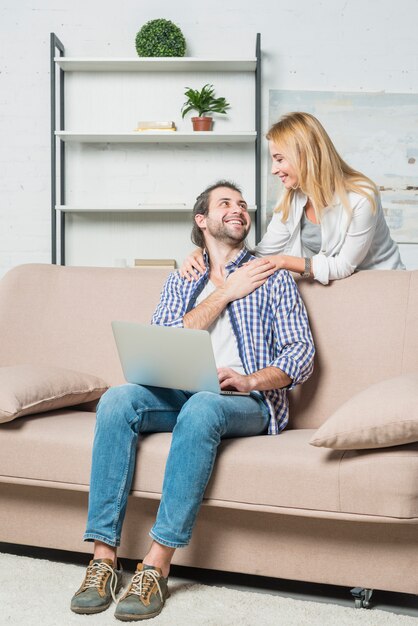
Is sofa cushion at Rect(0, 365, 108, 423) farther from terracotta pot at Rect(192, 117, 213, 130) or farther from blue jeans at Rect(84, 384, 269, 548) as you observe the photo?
terracotta pot at Rect(192, 117, 213, 130)

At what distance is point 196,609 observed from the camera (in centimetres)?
184

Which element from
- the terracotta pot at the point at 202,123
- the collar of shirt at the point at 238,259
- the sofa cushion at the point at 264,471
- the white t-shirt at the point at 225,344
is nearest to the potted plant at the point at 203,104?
the terracotta pot at the point at 202,123

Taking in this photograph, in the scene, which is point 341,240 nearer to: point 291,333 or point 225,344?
point 291,333

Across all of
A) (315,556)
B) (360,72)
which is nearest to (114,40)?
(360,72)

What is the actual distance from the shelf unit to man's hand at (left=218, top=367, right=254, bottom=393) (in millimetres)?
2241

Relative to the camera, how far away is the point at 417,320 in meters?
2.37

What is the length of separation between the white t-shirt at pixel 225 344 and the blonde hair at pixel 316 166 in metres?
0.50

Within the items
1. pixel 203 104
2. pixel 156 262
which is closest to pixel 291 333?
pixel 156 262

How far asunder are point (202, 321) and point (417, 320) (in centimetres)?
64

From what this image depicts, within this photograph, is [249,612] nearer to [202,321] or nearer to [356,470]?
[356,470]

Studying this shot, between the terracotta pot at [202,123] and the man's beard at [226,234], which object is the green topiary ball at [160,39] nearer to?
the terracotta pot at [202,123]

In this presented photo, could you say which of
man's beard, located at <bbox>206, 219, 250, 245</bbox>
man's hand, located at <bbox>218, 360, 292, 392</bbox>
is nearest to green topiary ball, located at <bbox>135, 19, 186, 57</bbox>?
man's beard, located at <bbox>206, 219, 250, 245</bbox>

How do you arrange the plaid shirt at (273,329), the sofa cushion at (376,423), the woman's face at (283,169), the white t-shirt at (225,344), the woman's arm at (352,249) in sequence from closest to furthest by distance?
the sofa cushion at (376,423), the plaid shirt at (273,329), the white t-shirt at (225,344), the woman's arm at (352,249), the woman's face at (283,169)

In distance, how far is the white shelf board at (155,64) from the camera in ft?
14.2
